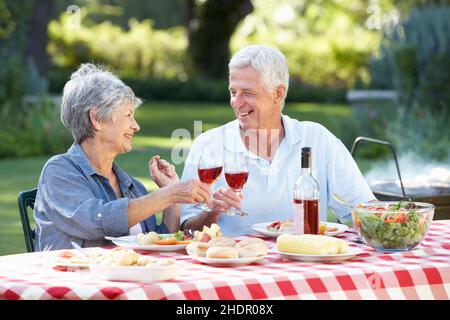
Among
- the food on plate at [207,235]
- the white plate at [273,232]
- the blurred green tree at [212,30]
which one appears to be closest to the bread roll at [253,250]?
the food on plate at [207,235]

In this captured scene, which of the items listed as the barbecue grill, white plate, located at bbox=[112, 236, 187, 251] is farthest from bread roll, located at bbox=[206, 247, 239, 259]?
the barbecue grill

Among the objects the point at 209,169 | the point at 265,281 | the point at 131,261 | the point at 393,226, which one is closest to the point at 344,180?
the point at 209,169

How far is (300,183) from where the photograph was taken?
3.87 metres

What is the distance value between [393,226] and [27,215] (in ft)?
5.82

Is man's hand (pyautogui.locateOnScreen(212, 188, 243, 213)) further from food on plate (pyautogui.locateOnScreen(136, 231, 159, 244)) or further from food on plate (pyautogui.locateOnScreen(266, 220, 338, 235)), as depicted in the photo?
food on plate (pyautogui.locateOnScreen(136, 231, 159, 244))

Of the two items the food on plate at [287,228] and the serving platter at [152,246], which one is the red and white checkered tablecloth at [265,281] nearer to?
the serving platter at [152,246]

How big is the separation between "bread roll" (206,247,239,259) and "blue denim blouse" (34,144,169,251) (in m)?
0.66

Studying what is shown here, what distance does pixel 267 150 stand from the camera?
193 inches

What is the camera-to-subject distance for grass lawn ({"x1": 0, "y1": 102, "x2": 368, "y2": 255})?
9.95 meters

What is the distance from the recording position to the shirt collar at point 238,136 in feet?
16.0

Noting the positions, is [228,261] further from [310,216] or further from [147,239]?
[310,216]

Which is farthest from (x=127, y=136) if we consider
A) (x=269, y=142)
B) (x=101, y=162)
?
(x=269, y=142)

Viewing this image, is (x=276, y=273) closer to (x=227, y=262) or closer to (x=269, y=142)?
(x=227, y=262)

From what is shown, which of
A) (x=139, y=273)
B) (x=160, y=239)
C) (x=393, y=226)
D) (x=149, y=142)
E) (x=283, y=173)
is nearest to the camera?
(x=139, y=273)
